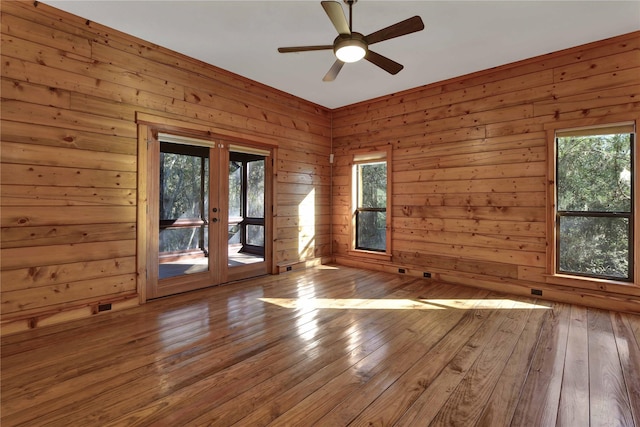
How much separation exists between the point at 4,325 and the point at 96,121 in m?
2.06

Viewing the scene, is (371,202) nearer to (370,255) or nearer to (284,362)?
(370,255)

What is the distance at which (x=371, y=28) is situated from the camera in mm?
3299

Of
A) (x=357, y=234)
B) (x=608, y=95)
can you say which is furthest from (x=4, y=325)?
(x=608, y=95)

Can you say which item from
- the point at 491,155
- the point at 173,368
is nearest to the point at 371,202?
the point at 491,155

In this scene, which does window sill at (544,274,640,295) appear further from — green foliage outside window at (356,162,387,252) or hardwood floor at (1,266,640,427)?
green foliage outside window at (356,162,387,252)

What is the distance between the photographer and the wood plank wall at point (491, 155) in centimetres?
356

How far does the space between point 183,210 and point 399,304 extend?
2.93 metres

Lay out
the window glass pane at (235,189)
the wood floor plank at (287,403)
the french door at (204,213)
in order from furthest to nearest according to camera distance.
→ the window glass pane at (235,189)
the french door at (204,213)
the wood floor plank at (287,403)

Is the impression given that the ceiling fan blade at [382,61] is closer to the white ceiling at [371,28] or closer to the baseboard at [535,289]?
the white ceiling at [371,28]

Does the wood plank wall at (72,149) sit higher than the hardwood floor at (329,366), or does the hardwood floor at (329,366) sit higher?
the wood plank wall at (72,149)

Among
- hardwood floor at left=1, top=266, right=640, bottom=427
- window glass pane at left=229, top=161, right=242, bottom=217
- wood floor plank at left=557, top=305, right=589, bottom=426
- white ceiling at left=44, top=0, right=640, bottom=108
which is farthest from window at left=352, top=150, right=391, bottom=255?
wood floor plank at left=557, top=305, right=589, bottom=426

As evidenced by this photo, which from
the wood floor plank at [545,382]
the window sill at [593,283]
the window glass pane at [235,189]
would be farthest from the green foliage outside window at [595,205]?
the window glass pane at [235,189]

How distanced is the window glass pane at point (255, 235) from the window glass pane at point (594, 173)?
13.5ft

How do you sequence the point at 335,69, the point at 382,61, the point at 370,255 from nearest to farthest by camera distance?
the point at 382,61, the point at 335,69, the point at 370,255
